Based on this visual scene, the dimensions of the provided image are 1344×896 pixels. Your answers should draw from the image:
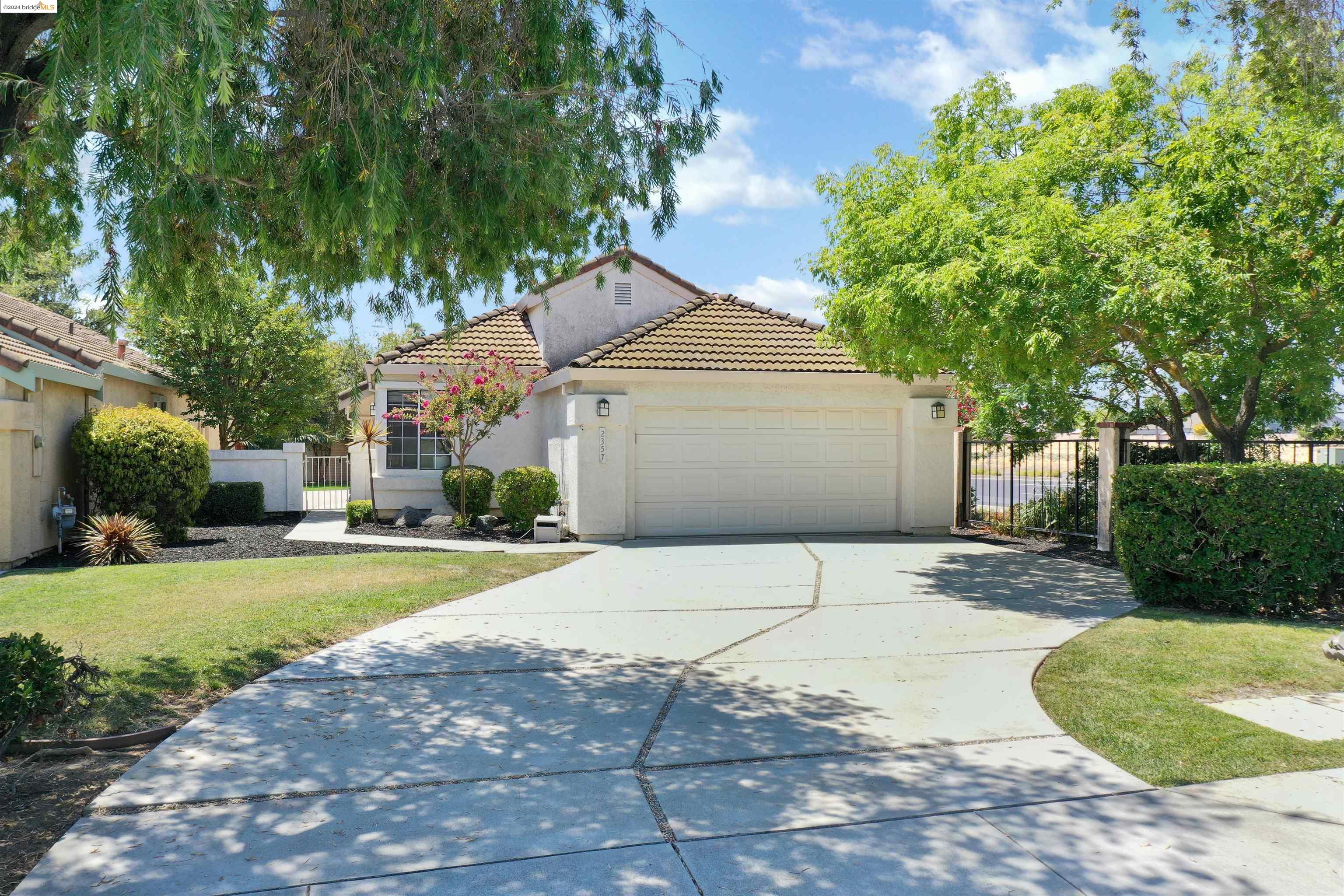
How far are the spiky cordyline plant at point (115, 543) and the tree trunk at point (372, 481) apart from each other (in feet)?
16.1

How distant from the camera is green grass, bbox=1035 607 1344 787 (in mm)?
4906

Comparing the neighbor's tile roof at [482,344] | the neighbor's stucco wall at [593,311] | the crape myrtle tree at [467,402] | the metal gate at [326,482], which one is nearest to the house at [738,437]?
the neighbor's tile roof at [482,344]

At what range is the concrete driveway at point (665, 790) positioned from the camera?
3.64 metres

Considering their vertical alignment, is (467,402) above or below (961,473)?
above

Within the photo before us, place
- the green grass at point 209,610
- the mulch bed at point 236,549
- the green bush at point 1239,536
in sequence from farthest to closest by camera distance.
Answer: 1. the mulch bed at point 236,549
2. the green bush at point 1239,536
3. the green grass at point 209,610

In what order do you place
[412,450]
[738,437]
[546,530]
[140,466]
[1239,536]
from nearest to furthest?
1. [1239,536]
2. [140,466]
3. [546,530]
4. [738,437]
5. [412,450]

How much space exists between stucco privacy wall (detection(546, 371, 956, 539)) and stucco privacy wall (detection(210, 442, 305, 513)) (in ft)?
24.8

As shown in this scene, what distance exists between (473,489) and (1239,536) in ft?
41.1

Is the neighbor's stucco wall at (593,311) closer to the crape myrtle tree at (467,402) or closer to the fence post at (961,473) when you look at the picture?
the crape myrtle tree at (467,402)

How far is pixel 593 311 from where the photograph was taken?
18750mm

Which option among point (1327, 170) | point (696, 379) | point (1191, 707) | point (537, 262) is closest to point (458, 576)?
point (537, 262)

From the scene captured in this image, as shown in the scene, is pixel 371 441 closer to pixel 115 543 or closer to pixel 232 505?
pixel 232 505

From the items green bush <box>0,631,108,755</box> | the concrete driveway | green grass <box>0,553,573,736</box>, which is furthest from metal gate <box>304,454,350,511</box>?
green bush <box>0,631,108,755</box>

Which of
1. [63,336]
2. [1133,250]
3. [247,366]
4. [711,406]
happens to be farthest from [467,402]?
[1133,250]
